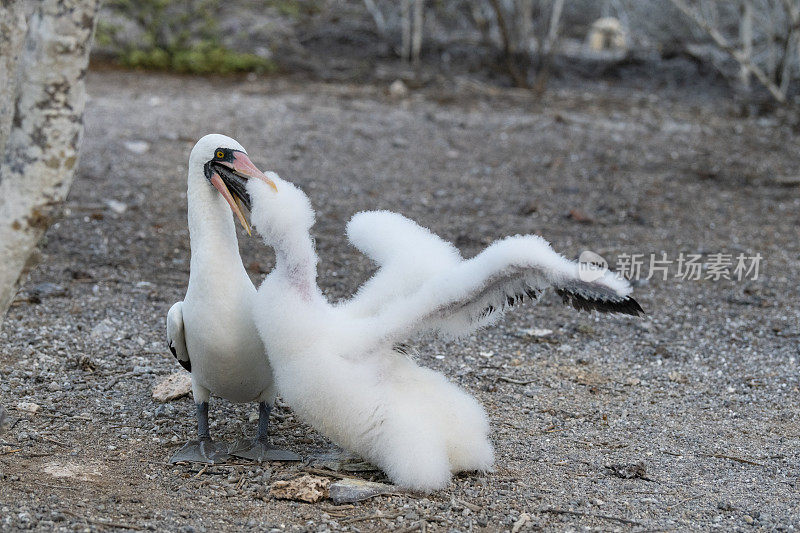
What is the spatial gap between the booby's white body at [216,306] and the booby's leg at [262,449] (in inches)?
7.2

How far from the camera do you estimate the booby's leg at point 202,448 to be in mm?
4191

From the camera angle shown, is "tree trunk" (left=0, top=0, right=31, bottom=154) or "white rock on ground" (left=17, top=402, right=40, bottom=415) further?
"white rock on ground" (left=17, top=402, right=40, bottom=415)

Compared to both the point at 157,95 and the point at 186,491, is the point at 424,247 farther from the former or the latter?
the point at 157,95

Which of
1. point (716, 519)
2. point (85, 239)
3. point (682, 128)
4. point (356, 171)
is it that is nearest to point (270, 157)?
point (356, 171)

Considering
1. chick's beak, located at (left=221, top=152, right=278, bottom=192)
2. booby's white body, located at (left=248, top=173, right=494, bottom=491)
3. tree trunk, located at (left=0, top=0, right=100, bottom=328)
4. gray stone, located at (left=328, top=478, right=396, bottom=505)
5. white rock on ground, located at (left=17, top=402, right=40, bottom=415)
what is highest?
tree trunk, located at (left=0, top=0, right=100, bottom=328)

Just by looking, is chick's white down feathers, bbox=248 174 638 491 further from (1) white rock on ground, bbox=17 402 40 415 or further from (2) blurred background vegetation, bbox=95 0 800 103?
(2) blurred background vegetation, bbox=95 0 800 103

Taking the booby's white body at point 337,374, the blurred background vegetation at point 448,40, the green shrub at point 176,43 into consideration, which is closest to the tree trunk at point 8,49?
the booby's white body at point 337,374

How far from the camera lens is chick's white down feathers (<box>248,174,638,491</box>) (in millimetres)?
3793

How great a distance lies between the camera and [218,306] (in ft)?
13.4

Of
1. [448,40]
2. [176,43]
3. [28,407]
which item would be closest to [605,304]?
[28,407]

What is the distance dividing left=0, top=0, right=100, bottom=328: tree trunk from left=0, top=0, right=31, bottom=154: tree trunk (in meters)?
0.37

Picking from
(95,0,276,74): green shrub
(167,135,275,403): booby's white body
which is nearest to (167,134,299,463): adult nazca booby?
(167,135,275,403): booby's white body

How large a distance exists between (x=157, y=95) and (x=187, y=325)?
8.48 meters

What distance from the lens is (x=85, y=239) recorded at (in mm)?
7387
